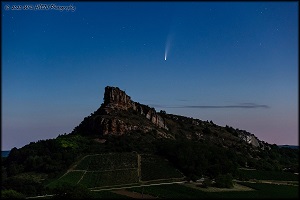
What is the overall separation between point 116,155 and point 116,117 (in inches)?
1031

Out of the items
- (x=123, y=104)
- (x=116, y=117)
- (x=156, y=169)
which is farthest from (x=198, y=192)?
(x=123, y=104)

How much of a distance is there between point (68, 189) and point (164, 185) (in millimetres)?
21557

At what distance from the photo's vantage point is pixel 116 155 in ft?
367

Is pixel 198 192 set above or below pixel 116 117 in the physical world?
below

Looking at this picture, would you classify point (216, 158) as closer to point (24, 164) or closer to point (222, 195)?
point (222, 195)

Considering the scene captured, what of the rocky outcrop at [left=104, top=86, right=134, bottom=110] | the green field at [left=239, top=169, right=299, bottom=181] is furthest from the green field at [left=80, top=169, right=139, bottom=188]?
the rocky outcrop at [left=104, top=86, right=134, bottom=110]

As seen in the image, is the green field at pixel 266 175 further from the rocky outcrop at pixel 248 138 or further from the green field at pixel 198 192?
the rocky outcrop at pixel 248 138

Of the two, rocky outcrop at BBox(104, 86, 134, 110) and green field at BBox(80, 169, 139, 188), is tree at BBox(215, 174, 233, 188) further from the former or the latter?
rocky outcrop at BBox(104, 86, 134, 110)

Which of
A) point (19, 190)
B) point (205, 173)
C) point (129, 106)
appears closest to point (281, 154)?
point (129, 106)

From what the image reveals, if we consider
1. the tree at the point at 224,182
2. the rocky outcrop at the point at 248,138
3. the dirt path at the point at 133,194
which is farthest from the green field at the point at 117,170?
the rocky outcrop at the point at 248,138

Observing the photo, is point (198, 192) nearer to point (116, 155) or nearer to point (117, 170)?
point (117, 170)

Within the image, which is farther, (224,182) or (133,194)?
(224,182)

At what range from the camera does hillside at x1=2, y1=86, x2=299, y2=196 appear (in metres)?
96.2

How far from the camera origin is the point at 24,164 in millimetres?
107250
